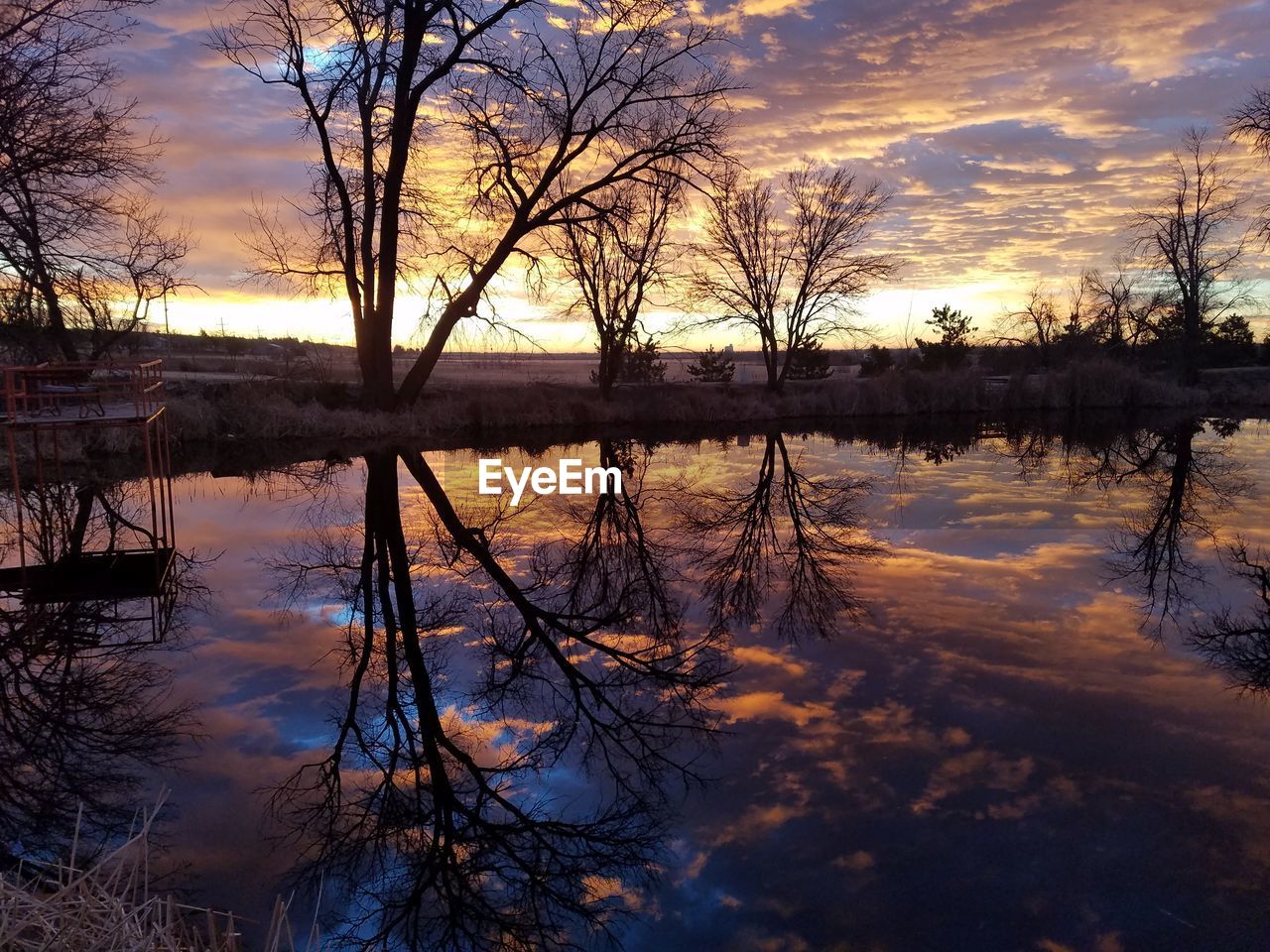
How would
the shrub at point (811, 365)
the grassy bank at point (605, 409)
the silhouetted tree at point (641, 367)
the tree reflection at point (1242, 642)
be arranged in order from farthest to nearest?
the shrub at point (811, 365)
the silhouetted tree at point (641, 367)
the grassy bank at point (605, 409)
the tree reflection at point (1242, 642)

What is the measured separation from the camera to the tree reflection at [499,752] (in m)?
3.59

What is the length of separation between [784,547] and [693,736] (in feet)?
17.4

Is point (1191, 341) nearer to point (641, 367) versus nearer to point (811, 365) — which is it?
point (811, 365)

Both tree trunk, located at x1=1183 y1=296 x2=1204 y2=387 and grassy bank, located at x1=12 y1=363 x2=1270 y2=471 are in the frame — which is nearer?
grassy bank, located at x1=12 y1=363 x2=1270 y2=471

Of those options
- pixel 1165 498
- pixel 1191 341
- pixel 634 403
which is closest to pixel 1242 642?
pixel 1165 498

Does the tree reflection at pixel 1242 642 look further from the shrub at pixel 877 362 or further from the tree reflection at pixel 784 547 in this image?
the shrub at pixel 877 362

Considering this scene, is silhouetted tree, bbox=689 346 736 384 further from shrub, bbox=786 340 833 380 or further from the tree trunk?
the tree trunk

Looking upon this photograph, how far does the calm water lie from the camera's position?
3564 mm

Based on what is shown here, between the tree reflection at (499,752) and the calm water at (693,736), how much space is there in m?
0.03

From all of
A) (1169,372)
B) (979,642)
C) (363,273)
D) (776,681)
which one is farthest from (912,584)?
(1169,372)

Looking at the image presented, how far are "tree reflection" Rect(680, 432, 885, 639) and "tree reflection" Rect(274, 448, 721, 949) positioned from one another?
2.62 ft

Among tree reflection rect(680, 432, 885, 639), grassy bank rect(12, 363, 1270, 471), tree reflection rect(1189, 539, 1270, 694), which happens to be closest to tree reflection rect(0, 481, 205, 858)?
tree reflection rect(680, 432, 885, 639)

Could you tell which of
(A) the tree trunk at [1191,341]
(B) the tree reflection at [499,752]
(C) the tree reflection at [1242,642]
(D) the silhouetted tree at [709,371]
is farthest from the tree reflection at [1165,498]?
(D) the silhouetted tree at [709,371]

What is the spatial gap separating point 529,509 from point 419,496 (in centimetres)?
209
